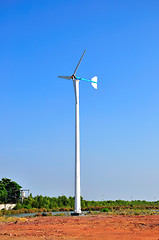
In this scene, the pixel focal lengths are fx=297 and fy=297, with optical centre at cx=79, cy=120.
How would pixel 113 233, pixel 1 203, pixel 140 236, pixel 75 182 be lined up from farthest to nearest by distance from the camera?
1. pixel 1 203
2. pixel 75 182
3. pixel 113 233
4. pixel 140 236

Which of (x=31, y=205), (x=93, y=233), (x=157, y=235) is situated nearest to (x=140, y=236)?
(x=157, y=235)

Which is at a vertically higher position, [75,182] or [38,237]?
[75,182]

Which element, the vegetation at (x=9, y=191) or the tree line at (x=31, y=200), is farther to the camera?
the vegetation at (x=9, y=191)

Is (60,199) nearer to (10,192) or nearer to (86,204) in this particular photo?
(86,204)

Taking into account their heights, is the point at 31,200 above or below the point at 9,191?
below

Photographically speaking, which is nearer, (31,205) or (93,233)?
(93,233)

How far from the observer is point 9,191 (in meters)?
61.9

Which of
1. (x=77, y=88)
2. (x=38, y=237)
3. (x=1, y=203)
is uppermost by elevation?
(x=77, y=88)

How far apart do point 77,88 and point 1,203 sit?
34796mm

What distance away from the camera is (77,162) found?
30844 millimetres

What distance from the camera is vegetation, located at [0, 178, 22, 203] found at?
60.7 metres

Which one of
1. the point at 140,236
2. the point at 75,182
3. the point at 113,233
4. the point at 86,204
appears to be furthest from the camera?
the point at 86,204

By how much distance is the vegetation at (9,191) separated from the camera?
199 feet

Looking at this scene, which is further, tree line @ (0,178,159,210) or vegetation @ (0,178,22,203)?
vegetation @ (0,178,22,203)
